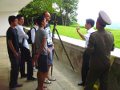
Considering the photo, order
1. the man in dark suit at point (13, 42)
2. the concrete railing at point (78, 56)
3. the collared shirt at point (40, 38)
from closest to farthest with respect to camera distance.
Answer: the concrete railing at point (78, 56) → the collared shirt at point (40, 38) → the man in dark suit at point (13, 42)

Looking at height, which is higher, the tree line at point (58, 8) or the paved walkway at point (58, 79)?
the tree line at point (58, 8)

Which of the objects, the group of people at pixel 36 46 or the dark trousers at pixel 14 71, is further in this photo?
the dark trousers at pixel 14 71

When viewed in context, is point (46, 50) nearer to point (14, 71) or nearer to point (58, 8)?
point (14, 71)

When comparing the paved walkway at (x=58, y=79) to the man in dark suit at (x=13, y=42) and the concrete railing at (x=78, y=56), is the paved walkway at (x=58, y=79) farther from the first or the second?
the man in dark suit at (x=13, y=42)

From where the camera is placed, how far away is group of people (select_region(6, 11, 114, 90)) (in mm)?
A: 4168

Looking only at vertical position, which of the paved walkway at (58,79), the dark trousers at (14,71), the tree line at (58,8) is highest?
the tree line at (58,8)

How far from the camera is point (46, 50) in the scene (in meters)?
5.26

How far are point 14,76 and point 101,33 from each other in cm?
238

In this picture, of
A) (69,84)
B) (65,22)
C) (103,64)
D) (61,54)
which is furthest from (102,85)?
(65,22)

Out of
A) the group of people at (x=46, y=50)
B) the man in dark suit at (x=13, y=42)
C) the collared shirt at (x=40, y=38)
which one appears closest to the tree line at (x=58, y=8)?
the group of people at (x=46, y=50)

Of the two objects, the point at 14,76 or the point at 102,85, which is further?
the point at 14,76

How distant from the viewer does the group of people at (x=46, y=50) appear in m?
4.17

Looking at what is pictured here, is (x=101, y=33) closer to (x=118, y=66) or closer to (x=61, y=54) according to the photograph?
(x=118, y=66)

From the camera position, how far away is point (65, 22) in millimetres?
20203
